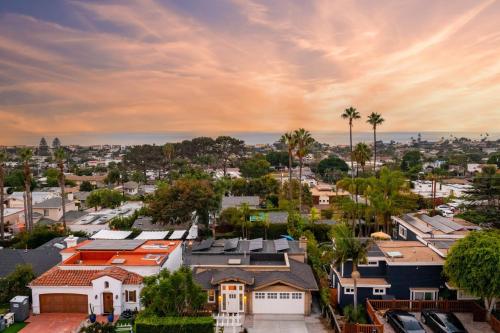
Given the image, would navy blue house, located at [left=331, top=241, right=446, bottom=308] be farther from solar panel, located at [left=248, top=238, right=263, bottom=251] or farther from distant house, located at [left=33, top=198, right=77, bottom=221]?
distant house, located at [left=33, top=198, right=77, bottom=221]

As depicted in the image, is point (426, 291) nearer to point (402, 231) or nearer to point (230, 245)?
point (402, 231)

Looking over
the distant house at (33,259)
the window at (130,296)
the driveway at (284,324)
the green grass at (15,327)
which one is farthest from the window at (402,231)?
the green grass at (15,327)

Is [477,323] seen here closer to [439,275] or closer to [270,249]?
[439,275]

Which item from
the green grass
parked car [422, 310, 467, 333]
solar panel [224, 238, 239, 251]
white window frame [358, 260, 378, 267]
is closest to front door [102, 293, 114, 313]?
the green grass

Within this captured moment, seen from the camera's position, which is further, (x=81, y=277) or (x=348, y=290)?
(x=81, y=277)

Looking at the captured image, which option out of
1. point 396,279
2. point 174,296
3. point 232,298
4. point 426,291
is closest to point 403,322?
point 396,279
